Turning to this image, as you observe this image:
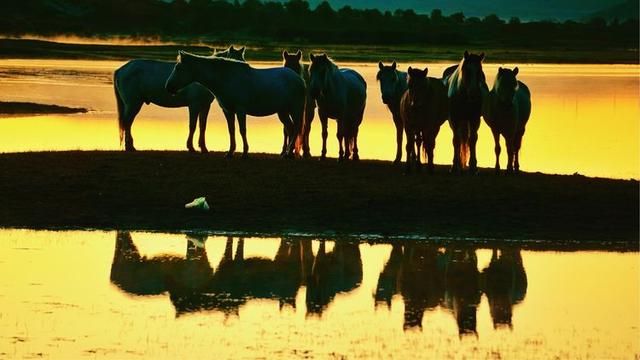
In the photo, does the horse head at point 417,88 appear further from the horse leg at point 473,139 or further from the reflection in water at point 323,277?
the reflection in water at point 323,277

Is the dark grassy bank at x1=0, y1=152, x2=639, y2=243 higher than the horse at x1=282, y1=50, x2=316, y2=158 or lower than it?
lower

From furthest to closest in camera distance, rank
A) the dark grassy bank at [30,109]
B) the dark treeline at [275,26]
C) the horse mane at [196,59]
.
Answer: the dark treeline at [275,26]
the dark grassy bank at [30,109]
the horse mane at [196,59]

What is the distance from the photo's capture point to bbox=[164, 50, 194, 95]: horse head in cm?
2456

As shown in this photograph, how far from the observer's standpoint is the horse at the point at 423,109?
23.0 metres

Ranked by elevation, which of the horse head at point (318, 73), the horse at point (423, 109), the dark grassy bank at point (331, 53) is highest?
the dark grassy bank at point (331, 53)

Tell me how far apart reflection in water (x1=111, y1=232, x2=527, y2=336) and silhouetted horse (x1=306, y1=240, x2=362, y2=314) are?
1cm

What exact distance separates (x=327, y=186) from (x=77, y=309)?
773 cm

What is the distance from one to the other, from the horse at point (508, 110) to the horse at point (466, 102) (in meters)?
0.35

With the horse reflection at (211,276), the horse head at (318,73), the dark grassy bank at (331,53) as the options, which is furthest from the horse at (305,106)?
the dark grassy bank at (331,53)

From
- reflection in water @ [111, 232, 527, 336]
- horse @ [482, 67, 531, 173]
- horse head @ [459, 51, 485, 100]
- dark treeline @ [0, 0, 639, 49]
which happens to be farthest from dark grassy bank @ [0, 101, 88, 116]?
dark treeline @ [0, 0, 639, 49]

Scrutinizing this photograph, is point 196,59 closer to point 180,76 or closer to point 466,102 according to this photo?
point 180,76

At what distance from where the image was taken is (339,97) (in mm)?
25328

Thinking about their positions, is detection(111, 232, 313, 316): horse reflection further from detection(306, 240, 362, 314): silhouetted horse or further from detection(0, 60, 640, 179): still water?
detection(0, 60, 640, 179): still water

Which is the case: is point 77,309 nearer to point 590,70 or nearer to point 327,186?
point 327,186
